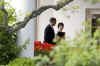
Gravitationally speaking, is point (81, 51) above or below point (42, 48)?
above

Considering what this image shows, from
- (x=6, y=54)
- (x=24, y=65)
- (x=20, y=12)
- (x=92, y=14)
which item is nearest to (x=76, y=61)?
(x=24, y=65)

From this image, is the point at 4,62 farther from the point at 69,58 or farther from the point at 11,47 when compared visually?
the point at 69,58

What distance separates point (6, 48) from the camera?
4.68m

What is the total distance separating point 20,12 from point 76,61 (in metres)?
3.20

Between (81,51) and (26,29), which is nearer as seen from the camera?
(81,51)

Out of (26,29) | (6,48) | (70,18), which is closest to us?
(6,48)

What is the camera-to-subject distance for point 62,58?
7.63 feet

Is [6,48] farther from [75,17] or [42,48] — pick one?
[75,17]

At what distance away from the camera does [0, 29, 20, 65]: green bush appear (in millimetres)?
4599

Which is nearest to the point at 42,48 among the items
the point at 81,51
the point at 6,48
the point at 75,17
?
the point at 6,48

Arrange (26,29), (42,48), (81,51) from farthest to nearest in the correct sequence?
(42,48) → (26,29) → (81,51)

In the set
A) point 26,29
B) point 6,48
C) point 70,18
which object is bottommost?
point 6,48

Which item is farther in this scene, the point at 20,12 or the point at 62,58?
the point at 20,12

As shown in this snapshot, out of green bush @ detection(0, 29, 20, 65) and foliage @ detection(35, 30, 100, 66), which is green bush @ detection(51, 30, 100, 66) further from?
green bush @ detection(0, 29, 20, 65)
